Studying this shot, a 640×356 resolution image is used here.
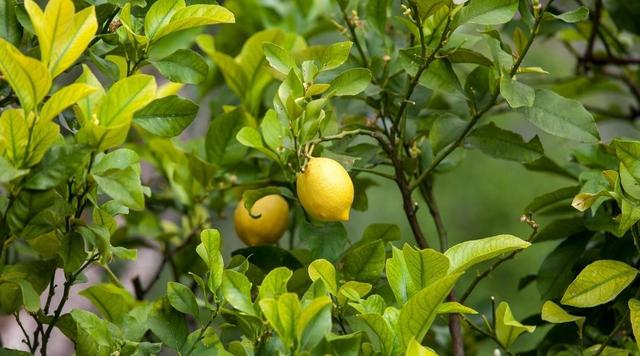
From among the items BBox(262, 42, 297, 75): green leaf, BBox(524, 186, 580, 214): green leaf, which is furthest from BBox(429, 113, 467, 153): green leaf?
BBox(262, 42, 297, 75): green leaf

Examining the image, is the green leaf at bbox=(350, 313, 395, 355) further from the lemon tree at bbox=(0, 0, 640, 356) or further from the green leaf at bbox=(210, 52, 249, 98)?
the green leaf at bbox=(210, 52, 249, 98)

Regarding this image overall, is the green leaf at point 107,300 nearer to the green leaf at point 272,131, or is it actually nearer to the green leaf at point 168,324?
the green leaf at point 168,324

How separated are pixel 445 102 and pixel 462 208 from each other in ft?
2.99

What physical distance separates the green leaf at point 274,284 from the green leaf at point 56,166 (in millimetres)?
188

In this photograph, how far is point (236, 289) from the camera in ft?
2.73

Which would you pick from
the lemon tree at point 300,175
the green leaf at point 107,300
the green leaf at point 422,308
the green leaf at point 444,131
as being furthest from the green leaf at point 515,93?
the green leaf at point 107,300

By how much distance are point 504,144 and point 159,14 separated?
419 millimetres

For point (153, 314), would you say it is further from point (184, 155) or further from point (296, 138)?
point (184, 155)

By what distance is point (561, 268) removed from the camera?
1.08 metres

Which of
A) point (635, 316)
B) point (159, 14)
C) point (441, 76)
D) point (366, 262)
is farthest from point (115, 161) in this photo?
point (635, 316)

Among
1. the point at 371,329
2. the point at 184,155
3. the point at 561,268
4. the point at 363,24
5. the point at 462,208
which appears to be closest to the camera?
the point at 371,329

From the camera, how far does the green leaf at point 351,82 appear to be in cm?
94

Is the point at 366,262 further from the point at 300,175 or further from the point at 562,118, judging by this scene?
the point at 562,118

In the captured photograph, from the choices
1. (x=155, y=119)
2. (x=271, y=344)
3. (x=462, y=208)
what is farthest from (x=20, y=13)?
(x=462, y=208)
